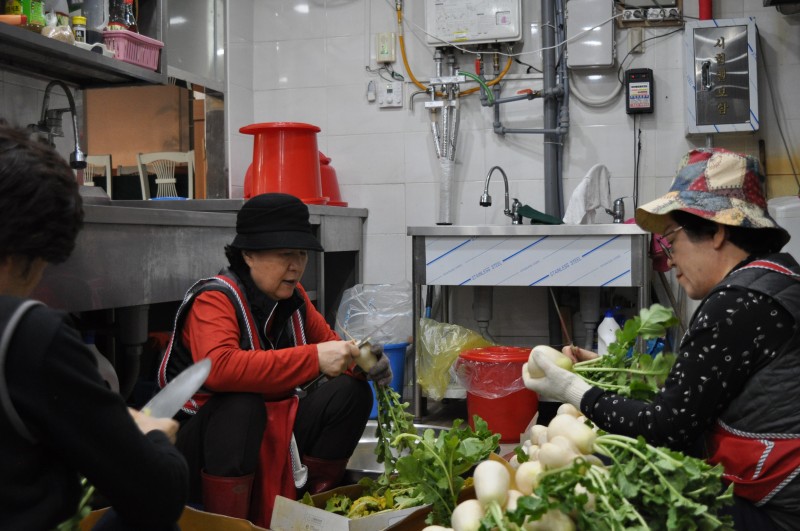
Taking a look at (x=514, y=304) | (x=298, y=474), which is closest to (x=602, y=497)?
(x=298, y=474)

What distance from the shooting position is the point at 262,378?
2143 mm

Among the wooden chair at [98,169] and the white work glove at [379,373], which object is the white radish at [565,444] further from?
the wooden chair at [98,169]

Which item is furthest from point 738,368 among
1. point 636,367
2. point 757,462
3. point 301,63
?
point 301,63

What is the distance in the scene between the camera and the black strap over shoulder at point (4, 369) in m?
0.94

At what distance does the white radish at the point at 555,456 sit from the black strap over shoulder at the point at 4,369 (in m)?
0.84

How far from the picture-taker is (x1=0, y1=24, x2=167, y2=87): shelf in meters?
2.47

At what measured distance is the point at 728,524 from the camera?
4.45 ft

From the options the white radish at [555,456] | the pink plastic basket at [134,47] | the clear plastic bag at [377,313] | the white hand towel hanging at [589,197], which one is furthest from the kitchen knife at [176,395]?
the white hand towel hanging at [589,197]

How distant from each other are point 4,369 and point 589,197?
327cm

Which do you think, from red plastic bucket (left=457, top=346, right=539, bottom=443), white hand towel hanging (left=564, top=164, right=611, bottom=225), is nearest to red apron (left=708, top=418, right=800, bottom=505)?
red plastic bucket (left=457, top=346, right=539, bottom=443)

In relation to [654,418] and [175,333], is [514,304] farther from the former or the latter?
[654,418]

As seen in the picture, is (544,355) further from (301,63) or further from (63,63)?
(301,63)

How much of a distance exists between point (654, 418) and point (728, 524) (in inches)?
9.2

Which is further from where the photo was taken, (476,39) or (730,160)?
(476,39)
